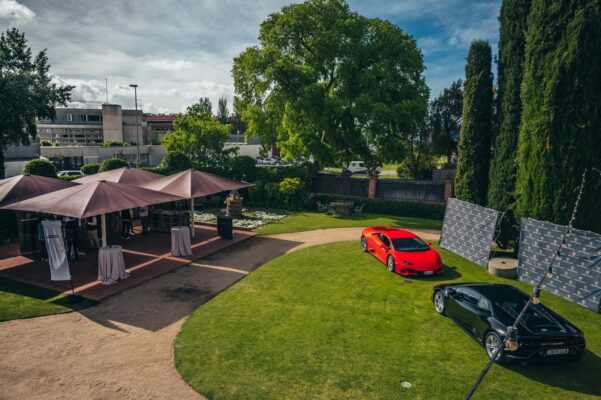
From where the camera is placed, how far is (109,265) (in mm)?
13641

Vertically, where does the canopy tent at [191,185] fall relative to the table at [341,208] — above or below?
above

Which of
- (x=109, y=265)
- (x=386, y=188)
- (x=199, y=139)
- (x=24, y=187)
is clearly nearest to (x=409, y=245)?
(x=109, y=265)

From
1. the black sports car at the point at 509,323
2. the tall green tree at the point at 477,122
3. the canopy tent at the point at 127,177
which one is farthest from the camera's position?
the canopy tent at the point at 127,177

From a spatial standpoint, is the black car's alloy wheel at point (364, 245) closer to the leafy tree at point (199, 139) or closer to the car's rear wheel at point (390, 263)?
the car's rear wheel at point (390, 263)

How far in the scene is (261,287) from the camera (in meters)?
13.5

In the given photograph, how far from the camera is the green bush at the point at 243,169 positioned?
104 feet

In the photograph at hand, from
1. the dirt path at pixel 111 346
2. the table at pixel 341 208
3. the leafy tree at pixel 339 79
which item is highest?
the leafy tree at pixel 339 79

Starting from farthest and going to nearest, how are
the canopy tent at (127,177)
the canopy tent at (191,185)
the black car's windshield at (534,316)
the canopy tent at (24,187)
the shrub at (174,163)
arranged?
the shrub at (174,163), the canopy tent at (127,177), the canopy tent at (191,185), the canopy tent at (24,187), the black car's windshield at (534,316)

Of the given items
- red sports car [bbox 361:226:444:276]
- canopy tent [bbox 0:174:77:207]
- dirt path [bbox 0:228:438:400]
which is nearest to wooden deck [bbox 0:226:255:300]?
dirt path [bbox 0:228:438:400]

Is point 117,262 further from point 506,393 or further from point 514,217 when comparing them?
point 514,217

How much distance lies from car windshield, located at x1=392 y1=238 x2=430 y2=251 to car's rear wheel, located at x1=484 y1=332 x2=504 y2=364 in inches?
238

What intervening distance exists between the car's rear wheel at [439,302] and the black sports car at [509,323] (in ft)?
0.40

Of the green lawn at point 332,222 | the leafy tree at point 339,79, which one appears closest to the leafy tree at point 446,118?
the leafy tree at point 339,79

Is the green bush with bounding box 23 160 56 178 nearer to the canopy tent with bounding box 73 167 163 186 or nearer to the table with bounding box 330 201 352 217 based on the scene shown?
the canopy tent with bounding box 73 167 163 186
